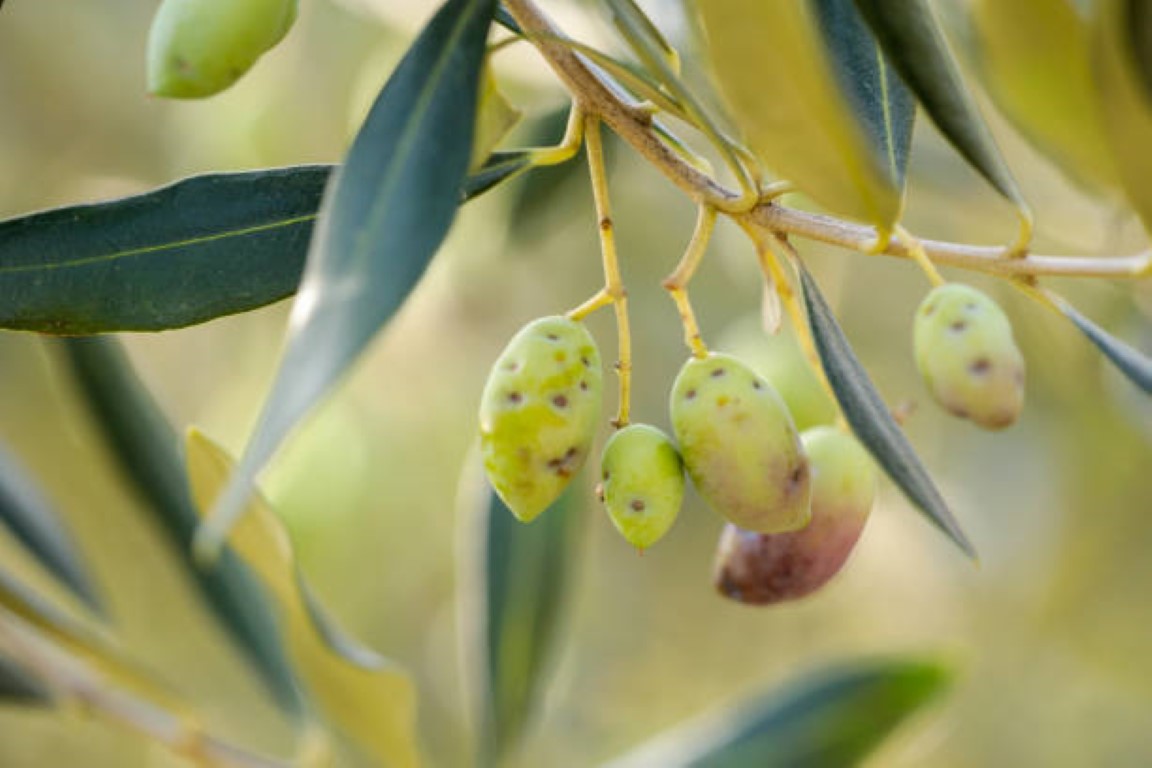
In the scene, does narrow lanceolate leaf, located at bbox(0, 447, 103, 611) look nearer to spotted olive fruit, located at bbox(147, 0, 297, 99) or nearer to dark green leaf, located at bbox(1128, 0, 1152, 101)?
spotted olive fruit, located at bbox(147, 0, 297, 99)

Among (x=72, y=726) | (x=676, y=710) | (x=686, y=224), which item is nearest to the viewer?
(x=686, y=224)

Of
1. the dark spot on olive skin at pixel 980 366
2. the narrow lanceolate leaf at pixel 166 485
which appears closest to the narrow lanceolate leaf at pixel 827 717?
the narrow lanceolate leaf at pixel 166 485

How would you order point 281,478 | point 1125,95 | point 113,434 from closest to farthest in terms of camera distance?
point 1125,95 → point 113,434 → point 281,478

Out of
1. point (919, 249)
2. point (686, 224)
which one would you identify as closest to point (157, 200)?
point (919, 249)

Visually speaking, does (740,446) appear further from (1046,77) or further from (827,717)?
(827,717)

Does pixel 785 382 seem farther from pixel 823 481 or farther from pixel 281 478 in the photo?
pixel 281 478

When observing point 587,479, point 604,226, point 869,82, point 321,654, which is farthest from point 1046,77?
point 587,479

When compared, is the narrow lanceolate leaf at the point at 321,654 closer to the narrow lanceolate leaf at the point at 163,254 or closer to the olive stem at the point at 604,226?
the narrow lanceolate leaf at the point at 163,254

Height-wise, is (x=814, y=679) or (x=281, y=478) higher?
(x=281, y=478)
